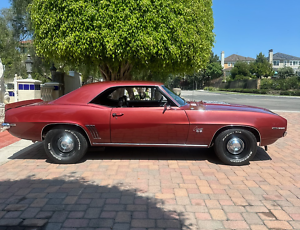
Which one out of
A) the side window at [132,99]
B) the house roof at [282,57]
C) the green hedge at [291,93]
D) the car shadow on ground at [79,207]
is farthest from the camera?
the house roof at [282,57]

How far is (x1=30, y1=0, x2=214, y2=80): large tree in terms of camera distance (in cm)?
646

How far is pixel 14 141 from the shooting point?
5.95 metres

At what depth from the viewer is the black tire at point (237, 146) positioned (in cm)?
419

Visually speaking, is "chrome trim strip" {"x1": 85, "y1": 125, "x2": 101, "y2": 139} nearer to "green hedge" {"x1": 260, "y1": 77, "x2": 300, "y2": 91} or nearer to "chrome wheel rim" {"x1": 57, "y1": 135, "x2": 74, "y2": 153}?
"chrome wheel rim" {"x1": 57, "y1": 135, "x2": 74, "y2": 153}

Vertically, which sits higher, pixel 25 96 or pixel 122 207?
pixel 25 96

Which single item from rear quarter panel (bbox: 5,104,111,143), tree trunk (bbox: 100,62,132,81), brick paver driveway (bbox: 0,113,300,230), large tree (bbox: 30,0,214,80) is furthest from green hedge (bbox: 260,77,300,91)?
rear quarter panel (bbox: 5,104,111,143)

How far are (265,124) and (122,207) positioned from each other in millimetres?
2821

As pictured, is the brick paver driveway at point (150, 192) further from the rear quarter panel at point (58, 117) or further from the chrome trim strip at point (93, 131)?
the rear quarter panel at point (58, 117)

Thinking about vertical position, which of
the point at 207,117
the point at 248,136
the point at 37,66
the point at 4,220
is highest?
the point at 37,66

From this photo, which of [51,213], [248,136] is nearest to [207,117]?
[248,136]

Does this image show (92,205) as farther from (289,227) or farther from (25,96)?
(25,96)

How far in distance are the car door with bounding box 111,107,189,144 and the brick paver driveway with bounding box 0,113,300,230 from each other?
0.54 m

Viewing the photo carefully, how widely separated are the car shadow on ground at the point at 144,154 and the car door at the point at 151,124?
0.63 meters

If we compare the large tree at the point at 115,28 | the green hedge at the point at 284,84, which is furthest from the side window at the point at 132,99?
the green hedge at the point at 284,84
